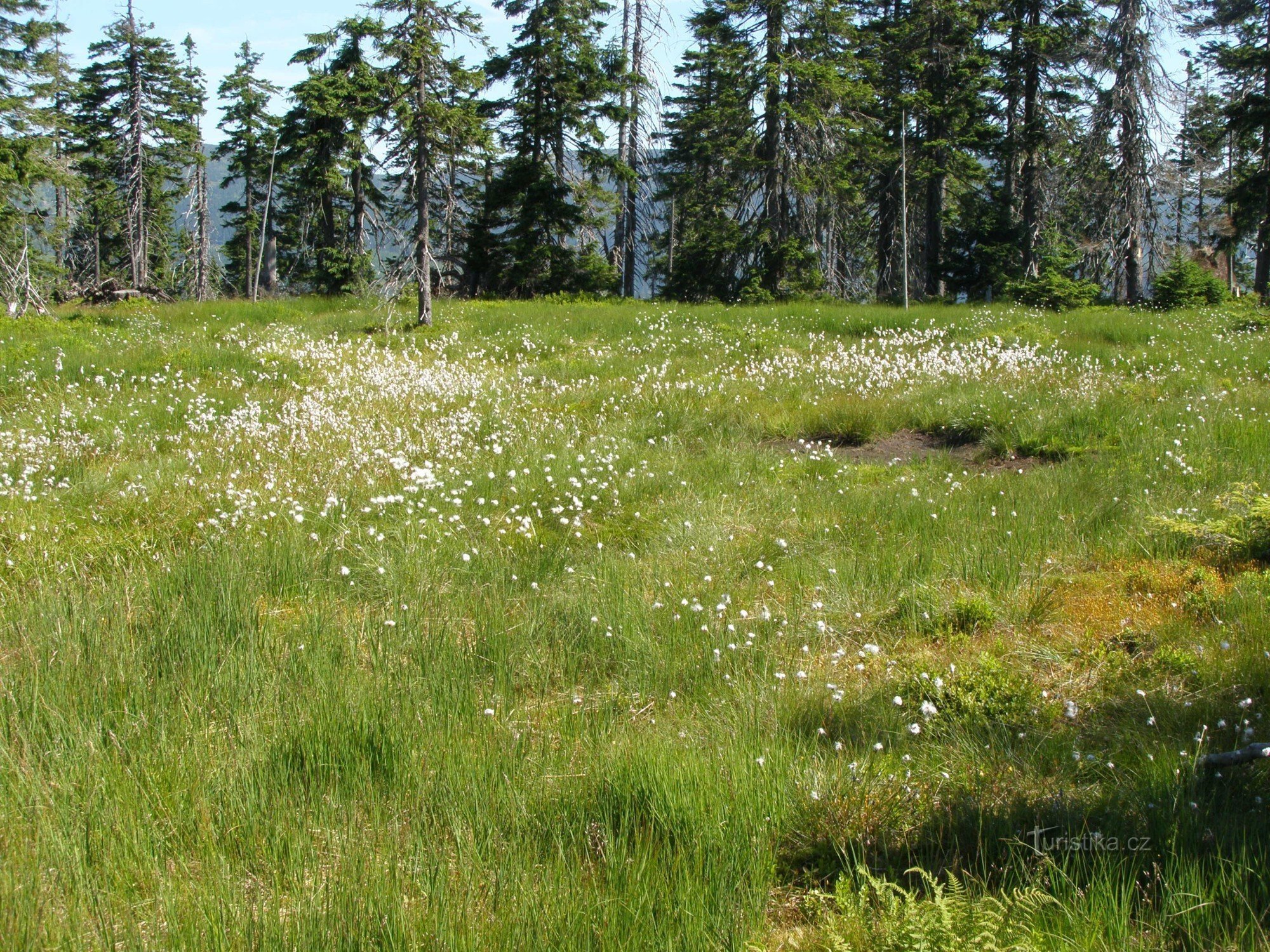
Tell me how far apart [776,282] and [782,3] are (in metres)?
8.64

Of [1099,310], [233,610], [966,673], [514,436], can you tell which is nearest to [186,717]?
[233,610]

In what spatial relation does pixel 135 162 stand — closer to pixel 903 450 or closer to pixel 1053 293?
pixel 1053 293

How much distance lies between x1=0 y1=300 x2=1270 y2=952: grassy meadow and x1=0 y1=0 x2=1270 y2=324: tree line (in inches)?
582

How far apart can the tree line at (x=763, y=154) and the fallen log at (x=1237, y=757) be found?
1956 cm

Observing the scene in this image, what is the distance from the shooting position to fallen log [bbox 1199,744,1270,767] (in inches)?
117

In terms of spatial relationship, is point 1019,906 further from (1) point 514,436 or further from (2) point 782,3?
(2) point 782,3

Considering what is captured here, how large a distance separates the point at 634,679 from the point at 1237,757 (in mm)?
2493

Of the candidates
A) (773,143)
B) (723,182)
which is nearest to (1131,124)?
(773,143)

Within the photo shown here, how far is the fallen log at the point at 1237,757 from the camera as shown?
2963mm

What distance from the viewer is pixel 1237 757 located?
3023mm

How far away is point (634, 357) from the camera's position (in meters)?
14.4

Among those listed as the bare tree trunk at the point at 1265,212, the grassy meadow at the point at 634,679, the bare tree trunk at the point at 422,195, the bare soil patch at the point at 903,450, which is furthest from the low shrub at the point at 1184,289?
the bare tree trunk at the point at 422,195

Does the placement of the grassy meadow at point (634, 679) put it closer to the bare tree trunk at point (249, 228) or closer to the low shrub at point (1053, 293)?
the low shrub at point (1053, 293)

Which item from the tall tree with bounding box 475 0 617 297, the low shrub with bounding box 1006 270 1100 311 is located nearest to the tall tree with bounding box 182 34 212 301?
the tall tree with bounding box 475 0 617 297
